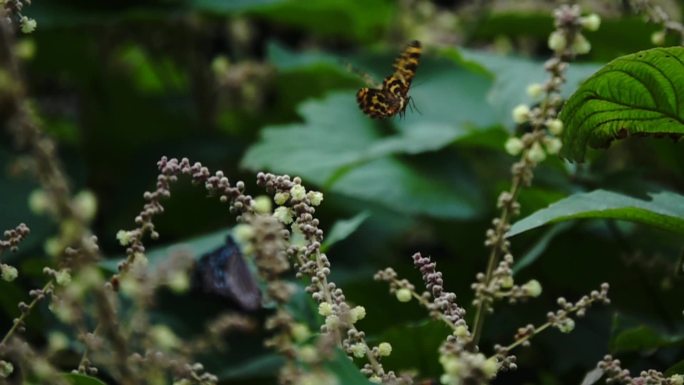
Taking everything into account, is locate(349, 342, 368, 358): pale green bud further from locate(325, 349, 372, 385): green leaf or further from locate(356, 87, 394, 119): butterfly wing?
locate(356, 87, 394, 119): butterfly wing

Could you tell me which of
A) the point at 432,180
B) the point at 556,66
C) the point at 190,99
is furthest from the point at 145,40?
the point at 556,66

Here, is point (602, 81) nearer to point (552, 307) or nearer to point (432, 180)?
point (552, 307)

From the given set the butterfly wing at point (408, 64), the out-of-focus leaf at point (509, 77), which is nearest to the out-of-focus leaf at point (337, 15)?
the out-of-focus leaf at point (509, 77)

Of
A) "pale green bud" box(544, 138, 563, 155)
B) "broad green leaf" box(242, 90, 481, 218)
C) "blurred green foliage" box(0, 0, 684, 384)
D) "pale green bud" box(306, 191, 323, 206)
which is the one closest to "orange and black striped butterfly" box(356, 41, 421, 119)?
"blurred green foliage" box(0, 0, 684, 384)

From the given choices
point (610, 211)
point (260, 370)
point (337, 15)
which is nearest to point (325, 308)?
point (610, 211)

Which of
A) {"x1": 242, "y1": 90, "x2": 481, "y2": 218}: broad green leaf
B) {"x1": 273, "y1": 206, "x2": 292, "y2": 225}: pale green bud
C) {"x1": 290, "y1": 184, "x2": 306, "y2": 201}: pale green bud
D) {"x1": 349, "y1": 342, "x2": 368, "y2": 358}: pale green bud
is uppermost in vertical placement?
{"x1": 242, "y1": 90, "x2": 481, "y2": 218}: broad green leaf
